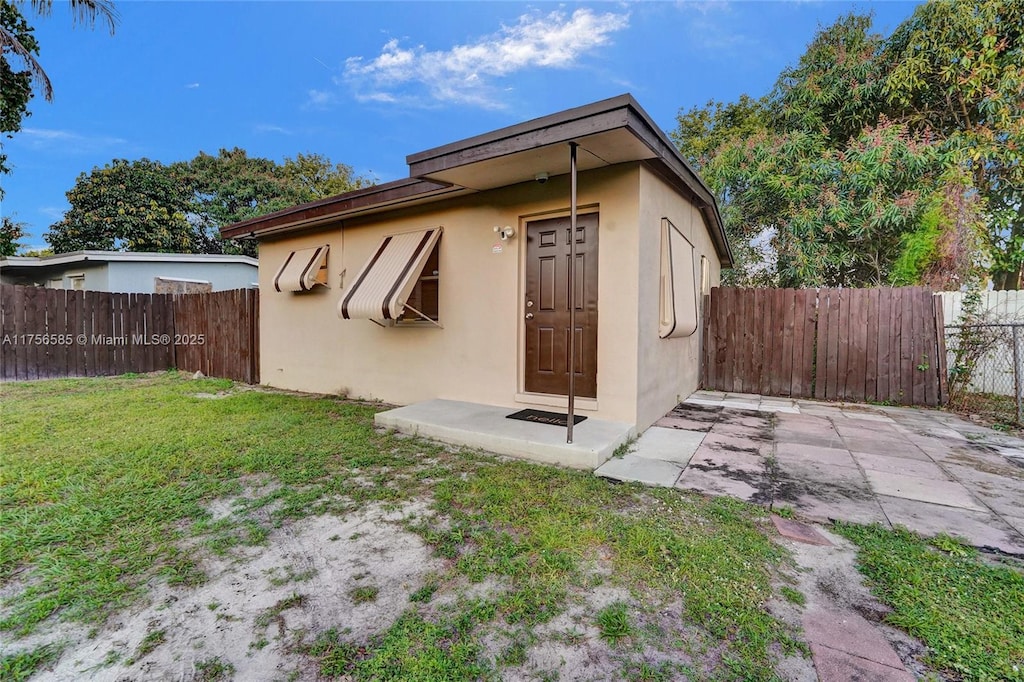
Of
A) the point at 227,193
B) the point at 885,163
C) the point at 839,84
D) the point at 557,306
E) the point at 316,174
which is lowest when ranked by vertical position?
the point at 557,306

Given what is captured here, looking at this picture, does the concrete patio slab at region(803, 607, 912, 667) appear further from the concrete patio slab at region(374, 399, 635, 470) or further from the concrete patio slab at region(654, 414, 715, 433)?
the concrete patio slab at region(654, 414, 715, 433)

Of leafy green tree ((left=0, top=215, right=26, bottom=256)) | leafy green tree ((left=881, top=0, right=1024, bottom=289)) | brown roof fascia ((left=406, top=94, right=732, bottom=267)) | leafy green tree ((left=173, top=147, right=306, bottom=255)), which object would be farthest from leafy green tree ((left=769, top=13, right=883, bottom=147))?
leafy green tree ((left=173, top=147, right=306, bottom=255))

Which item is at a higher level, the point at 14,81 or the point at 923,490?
the point at 14,81

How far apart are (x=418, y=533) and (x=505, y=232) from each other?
3.59 m

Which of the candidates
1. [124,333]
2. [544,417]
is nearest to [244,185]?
[124,333]

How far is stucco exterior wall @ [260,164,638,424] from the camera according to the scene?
4.41m

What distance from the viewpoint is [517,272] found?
506 cm

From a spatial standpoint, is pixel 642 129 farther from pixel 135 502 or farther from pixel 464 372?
pixel 135 502

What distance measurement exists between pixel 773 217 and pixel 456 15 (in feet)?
29.7

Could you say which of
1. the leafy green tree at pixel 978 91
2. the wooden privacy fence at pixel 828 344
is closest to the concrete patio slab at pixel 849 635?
the wooden privacy fence at pixel 828 344

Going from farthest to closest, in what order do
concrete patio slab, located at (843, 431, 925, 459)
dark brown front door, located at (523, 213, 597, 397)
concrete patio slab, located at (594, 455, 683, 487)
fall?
1. dark brown front door, located at (523, 213, 597, 397)
2. concrete patio slab, located at (843, 431, 925, 459)
3. concrete patio slab, located at (594, 455, 683, 487)

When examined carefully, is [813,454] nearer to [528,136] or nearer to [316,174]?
[528,136]

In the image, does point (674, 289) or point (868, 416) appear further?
point (868, 416)

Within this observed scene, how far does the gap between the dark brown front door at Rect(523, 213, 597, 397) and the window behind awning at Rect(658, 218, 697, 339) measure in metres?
0.93
